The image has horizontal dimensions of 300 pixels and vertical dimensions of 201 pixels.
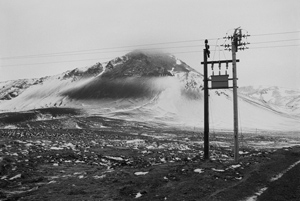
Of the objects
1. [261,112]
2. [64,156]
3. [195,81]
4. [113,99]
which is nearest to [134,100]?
[113,99]

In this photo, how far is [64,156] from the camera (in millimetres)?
20344

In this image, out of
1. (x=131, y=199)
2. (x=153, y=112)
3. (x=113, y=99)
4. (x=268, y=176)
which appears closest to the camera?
(x=131, y=199)

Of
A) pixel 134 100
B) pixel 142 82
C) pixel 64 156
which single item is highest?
pixel 142 82

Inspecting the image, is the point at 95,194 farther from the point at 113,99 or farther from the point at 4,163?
the point at 113,99

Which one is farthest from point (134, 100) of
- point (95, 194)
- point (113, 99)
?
point (95, 194)

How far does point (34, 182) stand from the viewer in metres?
12.6

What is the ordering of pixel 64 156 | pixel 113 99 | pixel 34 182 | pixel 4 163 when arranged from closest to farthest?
pixel 34 182 → pixel 4 163 → pixel 64 156 → pixel 113 99

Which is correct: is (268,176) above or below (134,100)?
below

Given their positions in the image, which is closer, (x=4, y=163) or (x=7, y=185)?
(x=7, y=185)

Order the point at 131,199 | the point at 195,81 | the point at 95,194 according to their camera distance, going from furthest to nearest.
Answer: the point at 195,81 → the point at 95,194 → the point at 131,199

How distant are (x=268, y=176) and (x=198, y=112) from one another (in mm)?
140544

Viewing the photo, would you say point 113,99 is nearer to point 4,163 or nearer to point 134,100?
point 134,100

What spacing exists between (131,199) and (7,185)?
21.8ft

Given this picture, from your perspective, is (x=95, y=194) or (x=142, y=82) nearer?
(x=95, y=194)
